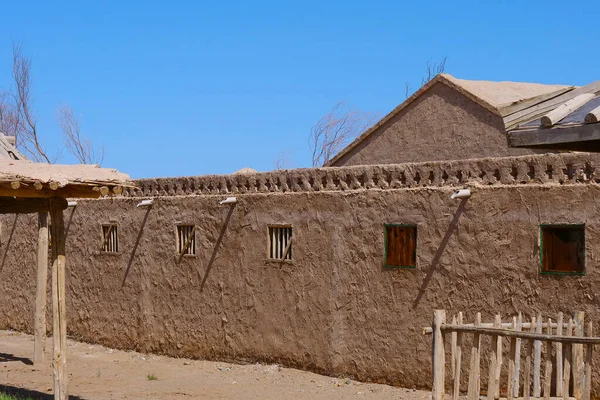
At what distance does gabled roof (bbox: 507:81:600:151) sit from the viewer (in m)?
4.73

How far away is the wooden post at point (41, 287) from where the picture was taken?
14.4 meters

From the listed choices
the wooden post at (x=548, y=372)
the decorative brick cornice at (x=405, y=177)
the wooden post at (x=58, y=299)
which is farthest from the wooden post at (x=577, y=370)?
the wooden post at (x=58, y=299)

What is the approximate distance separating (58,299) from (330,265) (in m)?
4.04

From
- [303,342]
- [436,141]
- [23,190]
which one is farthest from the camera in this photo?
[436,141]

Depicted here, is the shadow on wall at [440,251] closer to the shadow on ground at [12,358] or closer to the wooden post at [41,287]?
the wooden post at [41,287]

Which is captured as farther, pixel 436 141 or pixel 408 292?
pixel 436 141

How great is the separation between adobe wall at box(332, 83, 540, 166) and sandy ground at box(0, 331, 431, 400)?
17.5 feet

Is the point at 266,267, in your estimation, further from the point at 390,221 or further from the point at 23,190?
the point at 23,190

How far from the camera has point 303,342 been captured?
13508mm

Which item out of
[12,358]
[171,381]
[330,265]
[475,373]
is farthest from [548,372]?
[12,358]

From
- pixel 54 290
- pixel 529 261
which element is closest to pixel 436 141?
pixel 529 261

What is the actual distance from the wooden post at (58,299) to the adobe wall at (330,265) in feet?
13.0

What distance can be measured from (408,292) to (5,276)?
34.6 feet

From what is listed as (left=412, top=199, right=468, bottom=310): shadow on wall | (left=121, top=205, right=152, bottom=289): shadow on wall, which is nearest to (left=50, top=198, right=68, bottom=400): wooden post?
(left=412, top=199, right=468, bottom=310): shadow on wall
